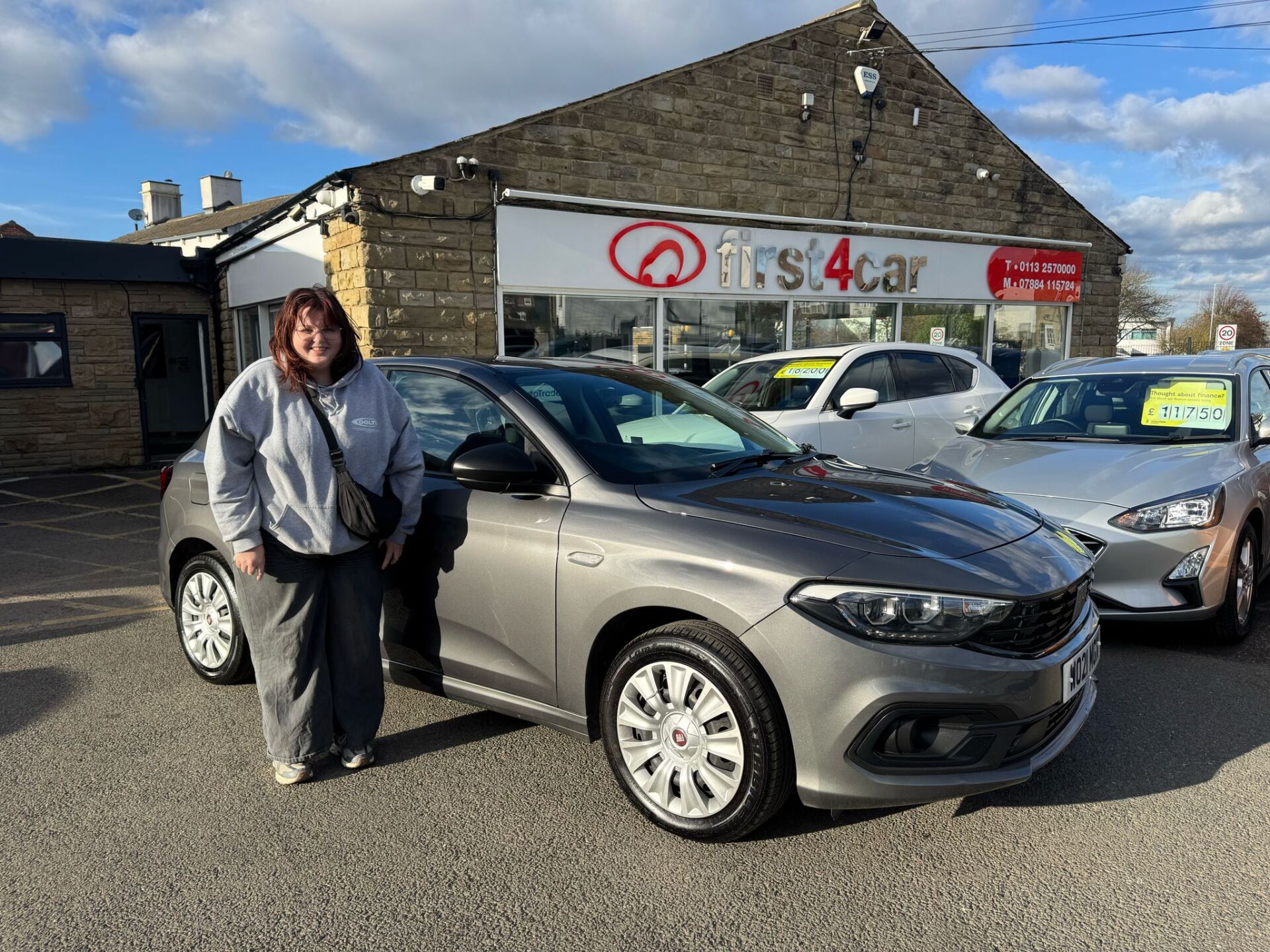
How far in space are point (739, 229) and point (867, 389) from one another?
16.2 feet

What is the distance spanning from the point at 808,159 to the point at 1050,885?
10.8 metres

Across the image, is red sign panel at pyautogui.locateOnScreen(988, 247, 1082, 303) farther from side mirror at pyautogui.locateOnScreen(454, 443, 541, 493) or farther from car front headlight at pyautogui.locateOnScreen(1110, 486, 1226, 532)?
side mirror at pyautogui.locateOnScreen(454, 443, 541, 493)

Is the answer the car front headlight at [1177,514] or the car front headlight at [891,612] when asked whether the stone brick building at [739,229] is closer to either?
the car front headlight at [1177,514]

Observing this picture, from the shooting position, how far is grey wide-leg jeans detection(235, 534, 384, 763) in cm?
325

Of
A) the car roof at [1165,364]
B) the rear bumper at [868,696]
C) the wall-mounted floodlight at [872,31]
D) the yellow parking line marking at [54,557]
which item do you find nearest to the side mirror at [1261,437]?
the car roof at [1165,364]

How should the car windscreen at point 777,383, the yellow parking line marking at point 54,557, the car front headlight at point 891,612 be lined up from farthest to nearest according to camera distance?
1. the car windscreen at point 777,383
2. the yellow parking line marking at point 54,557
3. the car front headlight at point 891,612

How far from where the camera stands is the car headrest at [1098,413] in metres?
5.74

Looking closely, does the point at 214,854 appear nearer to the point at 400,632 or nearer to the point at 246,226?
the point at 400,632

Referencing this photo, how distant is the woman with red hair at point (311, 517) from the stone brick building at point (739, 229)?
586 centimetres

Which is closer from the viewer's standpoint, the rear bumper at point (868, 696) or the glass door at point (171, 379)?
the rear bumper at point (868, 696)

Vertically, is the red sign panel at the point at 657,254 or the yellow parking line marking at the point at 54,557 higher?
the red sign panel at the point at 657,254

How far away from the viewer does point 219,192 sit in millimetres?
24484

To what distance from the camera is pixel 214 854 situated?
9.36 ft

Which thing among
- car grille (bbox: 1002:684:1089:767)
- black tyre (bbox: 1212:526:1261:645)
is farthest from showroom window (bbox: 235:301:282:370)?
car grille (bbox: 1002:684:1089:767)
